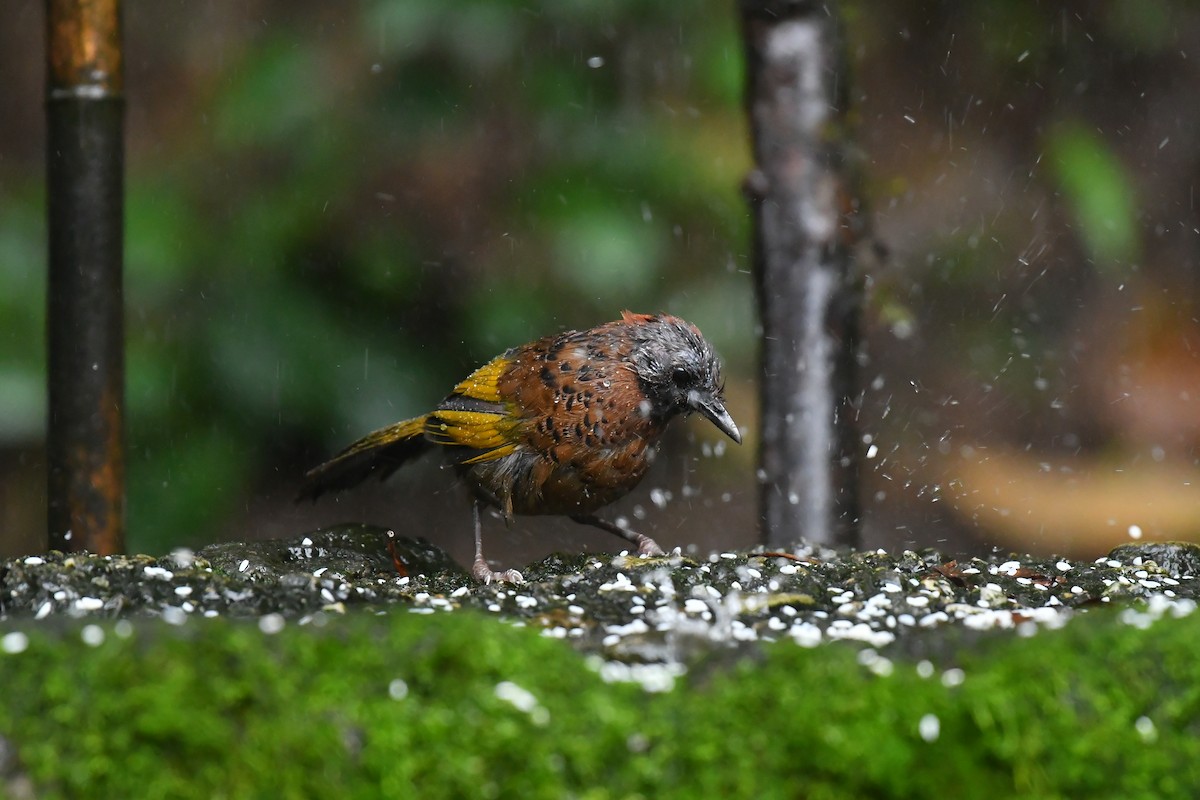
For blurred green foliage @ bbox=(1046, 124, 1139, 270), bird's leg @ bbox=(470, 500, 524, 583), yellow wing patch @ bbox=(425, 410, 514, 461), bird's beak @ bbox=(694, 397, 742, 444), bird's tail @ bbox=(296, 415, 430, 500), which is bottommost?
bird's leg @ bbox=(470, 500, 524, 583)

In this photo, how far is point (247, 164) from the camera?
5.32 meters

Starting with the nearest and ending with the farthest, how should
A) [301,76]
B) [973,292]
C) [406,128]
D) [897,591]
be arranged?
[897,591]
[301,76]
[406,128]
[973,292]

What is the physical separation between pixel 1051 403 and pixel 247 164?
14.0ft

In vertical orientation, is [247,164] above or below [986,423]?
above

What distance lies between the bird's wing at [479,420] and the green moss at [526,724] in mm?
2260

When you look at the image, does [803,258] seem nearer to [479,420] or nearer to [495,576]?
[479,420]

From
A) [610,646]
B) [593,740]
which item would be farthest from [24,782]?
[610,646]

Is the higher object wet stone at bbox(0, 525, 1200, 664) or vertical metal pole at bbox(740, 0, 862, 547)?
vertical metal pole at bbox(740, 0, 862, 547)

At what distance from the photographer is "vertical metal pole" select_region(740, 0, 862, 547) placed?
3857 mm

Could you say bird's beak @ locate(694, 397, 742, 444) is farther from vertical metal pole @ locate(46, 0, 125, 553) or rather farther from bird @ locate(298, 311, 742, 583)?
vertical metal pole @ locate(46, 0, 125, 553)

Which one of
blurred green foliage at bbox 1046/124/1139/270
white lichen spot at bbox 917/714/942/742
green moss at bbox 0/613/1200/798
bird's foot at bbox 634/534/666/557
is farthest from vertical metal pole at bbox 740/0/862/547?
blurred green foliage at bbox 1046/124/1139/270

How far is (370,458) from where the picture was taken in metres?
4.68

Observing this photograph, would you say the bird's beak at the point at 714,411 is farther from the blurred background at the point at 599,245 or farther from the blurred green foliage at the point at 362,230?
the blurred green foliage at the point at 362,230

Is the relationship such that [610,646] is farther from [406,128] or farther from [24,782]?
[406,128]
